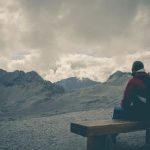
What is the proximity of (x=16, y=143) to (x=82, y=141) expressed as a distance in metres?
1.83

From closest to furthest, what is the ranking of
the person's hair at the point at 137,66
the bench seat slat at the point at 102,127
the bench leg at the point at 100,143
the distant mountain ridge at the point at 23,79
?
the bench seat slat at the point at 102,127 → the bench leg at the point at 100,143 → the person's hair at the point at 137,66 → the distant mountain ridge at the point at 23,79

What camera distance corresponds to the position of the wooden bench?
209 inches

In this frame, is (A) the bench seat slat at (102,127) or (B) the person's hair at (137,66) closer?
(A) the bench seat slat at (102,127)

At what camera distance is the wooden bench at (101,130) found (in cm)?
530

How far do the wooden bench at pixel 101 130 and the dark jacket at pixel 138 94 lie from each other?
12.2 inches

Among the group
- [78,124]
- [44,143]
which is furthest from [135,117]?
[44,143]

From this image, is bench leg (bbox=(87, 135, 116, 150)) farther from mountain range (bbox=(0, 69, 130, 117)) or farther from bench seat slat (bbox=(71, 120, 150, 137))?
mountain range (bbox=(0, 69, 130, 117))

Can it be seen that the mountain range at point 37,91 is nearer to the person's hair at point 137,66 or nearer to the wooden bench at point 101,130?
the person's hair at point 137,66

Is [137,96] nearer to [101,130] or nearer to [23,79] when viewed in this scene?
[101,130]

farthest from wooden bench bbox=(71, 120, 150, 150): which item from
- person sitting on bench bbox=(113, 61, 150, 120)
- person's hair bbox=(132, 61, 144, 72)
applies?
person's hair bbox=(132, 61, 144, 72)

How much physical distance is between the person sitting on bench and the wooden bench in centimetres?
25

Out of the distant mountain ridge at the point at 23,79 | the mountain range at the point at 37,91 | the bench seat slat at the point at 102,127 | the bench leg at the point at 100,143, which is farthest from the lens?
the distant mountain ridge at the point at 23,79

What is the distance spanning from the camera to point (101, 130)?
542 centimetres

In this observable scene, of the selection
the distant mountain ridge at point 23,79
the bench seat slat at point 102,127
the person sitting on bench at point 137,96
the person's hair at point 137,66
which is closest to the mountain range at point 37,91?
the distant mountain ridge at point 23,79
